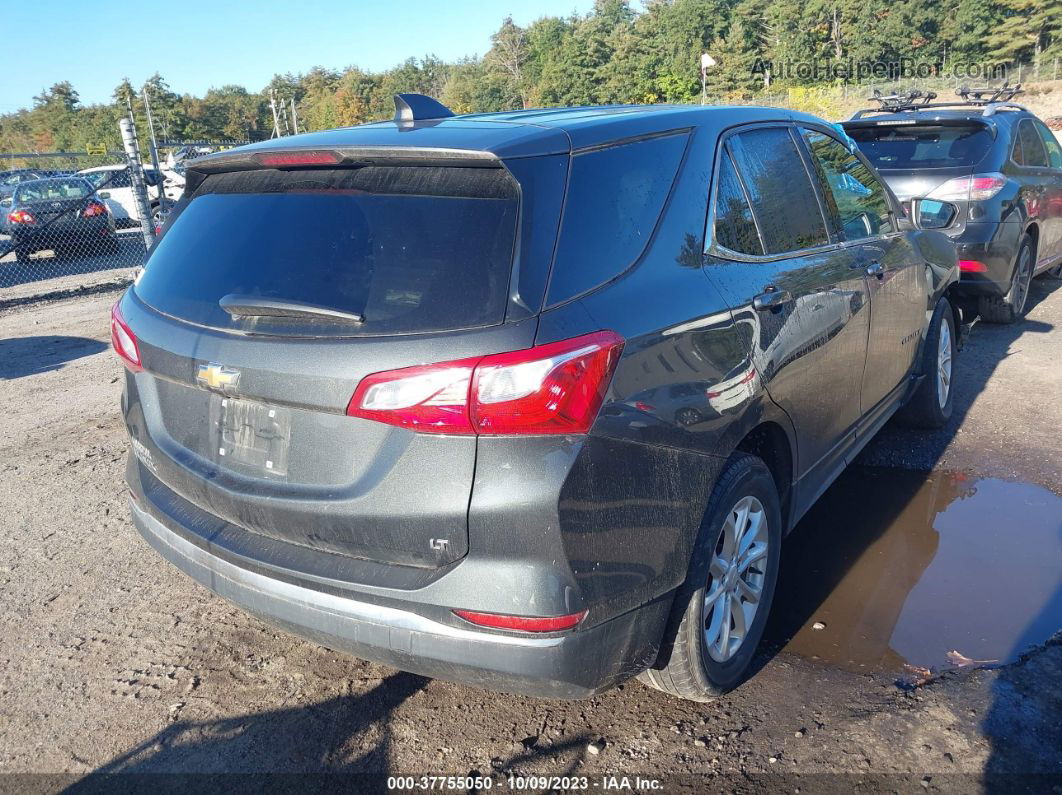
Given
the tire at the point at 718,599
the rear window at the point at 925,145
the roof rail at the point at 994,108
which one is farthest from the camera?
the roof rail at the point at 994,108

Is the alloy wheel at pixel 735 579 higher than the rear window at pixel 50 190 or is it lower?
lower

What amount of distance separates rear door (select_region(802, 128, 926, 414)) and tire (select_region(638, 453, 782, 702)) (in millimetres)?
1204

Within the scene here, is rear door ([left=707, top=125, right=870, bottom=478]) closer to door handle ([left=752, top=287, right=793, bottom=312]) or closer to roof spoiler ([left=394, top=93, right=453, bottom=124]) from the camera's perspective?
door handle ([left=752, top=287, right=793, bottom=312])

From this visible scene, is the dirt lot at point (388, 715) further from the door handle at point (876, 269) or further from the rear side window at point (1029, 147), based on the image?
the rear side window at point (1029, 147)

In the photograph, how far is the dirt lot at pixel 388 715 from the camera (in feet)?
8.29

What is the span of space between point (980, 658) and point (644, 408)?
1745 millimetres

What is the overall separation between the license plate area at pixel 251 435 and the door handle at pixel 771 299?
1529 millimetres

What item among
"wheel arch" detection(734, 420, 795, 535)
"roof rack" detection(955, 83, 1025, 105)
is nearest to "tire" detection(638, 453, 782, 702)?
"wheel arch" detection(734, 420, 795, 535)

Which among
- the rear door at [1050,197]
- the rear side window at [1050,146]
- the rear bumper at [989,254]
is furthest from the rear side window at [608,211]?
the rear side window at [1050,146]

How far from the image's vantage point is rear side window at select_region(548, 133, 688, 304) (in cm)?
219

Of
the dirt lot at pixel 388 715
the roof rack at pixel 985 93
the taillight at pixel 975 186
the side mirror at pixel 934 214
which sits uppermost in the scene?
the roof rack at pixel 985 93

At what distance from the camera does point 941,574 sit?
11.8ft

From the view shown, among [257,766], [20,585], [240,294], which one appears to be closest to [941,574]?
[257,766]

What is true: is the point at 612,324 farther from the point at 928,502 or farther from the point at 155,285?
the point at 928,502
